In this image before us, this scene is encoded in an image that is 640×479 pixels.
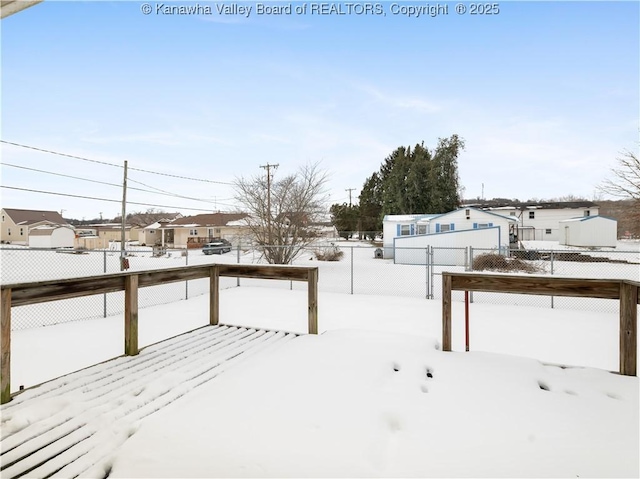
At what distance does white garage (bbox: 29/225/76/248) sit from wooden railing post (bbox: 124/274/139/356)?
41638 millimetres

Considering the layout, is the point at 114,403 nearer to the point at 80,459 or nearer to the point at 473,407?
the point at 80,459

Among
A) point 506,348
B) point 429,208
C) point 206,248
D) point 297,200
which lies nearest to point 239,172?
point 297,200

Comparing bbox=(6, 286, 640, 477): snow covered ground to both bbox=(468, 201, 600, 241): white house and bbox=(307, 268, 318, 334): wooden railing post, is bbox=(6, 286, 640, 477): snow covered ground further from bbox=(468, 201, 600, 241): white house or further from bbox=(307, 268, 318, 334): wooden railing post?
bbox=(468, 201, 600, 241): white house

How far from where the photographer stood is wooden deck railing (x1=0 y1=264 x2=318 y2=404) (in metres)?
2.71

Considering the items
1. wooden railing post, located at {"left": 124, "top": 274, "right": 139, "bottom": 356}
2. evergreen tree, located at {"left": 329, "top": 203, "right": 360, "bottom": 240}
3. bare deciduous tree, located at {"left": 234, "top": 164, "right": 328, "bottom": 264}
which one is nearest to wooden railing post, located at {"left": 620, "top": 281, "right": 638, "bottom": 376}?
wooden railing post, located at {"left": 124, "top": 274, "right": 139, "bottom": 356}

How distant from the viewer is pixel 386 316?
6.93 meters

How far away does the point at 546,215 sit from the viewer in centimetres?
3981

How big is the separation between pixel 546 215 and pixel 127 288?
151ft

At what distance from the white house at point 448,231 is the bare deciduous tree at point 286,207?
498 centimetres

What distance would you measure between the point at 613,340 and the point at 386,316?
3558 mm

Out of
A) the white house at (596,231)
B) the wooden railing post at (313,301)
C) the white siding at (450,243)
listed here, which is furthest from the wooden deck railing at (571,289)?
the white house at (596,231)

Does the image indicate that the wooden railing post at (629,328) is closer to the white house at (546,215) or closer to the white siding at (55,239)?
the white house at (546,215)

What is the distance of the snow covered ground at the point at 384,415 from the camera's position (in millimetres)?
1905

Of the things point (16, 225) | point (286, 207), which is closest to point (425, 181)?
point (286, 207)
